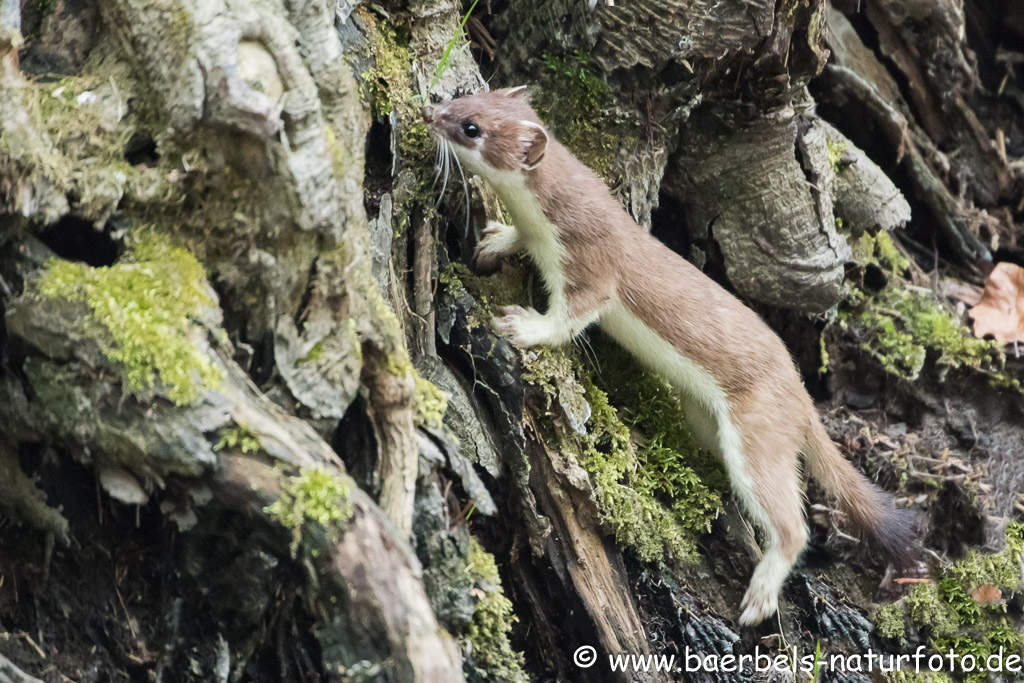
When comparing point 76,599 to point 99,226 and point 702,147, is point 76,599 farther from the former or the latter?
point 702,147

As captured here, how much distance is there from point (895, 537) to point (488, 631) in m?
1.97

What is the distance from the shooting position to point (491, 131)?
329 cm

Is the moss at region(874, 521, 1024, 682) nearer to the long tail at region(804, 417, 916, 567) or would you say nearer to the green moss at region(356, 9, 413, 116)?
the long tail at region(804, 417, 916, 567)

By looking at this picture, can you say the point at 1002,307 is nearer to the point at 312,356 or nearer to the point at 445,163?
the point at 445,163

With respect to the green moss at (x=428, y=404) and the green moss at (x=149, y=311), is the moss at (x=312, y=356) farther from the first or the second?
the green moss at (x=428, y=404)

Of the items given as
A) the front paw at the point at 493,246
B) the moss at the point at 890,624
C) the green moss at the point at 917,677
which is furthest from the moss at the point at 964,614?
the front paw at the point at 493,246

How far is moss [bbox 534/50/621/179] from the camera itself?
12.4 ft

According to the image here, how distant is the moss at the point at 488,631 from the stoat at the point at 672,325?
0.93 meters

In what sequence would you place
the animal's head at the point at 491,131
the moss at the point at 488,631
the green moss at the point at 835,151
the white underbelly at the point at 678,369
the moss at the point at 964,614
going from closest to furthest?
the moss at the point at 488,631
the animal's head at the point at 491,131
the white underbelly at the point at 678,369
the moss at the point at 964,614
the green moss at the point at 835,151

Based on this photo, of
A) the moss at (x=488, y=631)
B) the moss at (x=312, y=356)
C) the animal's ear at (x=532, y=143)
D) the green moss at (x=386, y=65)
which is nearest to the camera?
the moss at (x=312, y=356)

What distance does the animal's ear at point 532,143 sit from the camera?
3.38 m

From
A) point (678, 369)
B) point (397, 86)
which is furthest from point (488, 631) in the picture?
point (397, 86)

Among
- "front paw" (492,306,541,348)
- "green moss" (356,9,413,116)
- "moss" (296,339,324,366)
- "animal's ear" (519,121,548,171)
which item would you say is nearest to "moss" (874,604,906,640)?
"front paw" (492,306,541,348)

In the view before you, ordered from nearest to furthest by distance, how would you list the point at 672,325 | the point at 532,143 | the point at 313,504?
the point at 313,504 → the point at 532,143 → the point at 672,325
